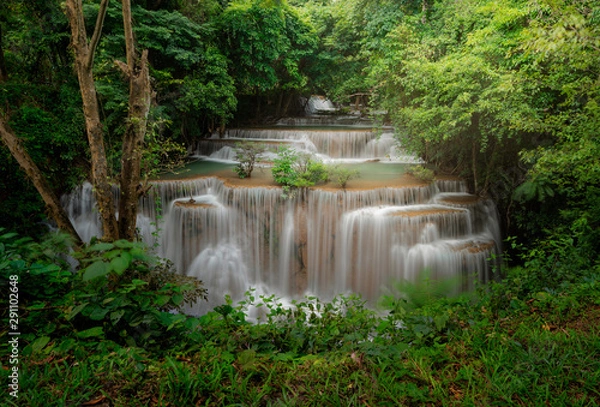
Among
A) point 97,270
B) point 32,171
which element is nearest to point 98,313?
point 97,270

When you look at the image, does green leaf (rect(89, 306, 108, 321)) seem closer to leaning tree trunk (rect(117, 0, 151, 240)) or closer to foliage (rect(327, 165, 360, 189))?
leaning tree trunk (rect(117, 0, 151, 240))

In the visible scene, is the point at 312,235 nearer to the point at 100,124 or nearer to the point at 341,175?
the point at 341,175

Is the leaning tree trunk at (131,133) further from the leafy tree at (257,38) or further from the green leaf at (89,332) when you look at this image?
the leafy tree at (257,38)

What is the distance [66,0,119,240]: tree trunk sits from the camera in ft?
13.1

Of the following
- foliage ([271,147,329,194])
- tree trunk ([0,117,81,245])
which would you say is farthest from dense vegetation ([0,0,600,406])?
tree trunk ([0,117,81,245])

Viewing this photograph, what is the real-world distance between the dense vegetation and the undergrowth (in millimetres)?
16

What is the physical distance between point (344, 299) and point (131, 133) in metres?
3.67

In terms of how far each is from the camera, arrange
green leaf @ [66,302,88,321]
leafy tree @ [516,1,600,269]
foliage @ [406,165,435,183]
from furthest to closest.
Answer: foliage @ [406,165,435,183] < leafy tree @ [516,1,600,269] < green leaf @ [66,302,88,321]

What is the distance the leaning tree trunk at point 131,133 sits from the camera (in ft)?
14.4

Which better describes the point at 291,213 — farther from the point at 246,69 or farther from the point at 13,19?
the point at 13,19

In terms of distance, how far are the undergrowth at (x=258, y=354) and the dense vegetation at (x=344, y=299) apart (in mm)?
16

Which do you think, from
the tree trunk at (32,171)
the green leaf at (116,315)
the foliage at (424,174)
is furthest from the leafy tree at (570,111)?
the tree trunk at (32,171)

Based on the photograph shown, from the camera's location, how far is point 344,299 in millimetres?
4016

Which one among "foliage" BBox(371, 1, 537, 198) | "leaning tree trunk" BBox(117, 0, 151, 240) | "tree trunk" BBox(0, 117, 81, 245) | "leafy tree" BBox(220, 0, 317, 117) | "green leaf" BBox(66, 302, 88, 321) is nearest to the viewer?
"green leaf" BBox(66, 302, 88, 321)
